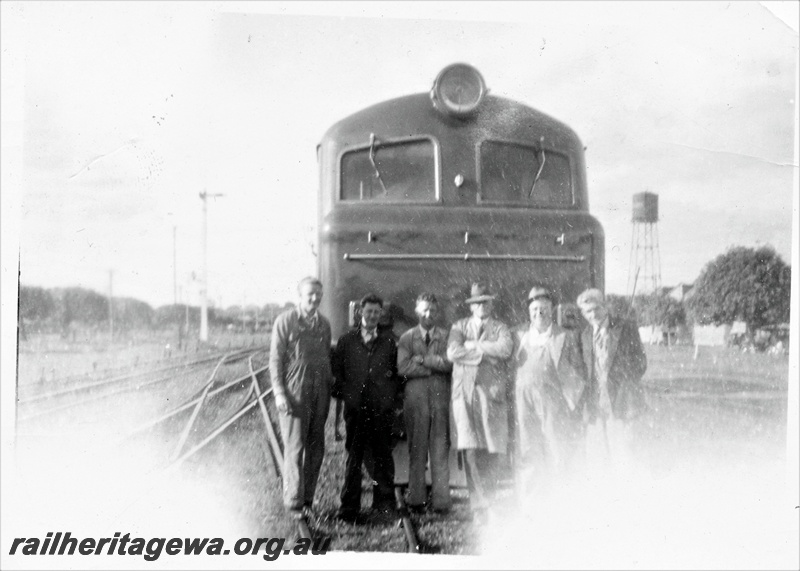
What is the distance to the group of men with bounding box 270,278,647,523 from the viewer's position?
3123 mm

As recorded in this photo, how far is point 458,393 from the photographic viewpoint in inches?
124

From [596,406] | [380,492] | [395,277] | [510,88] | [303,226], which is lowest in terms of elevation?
[380,492]

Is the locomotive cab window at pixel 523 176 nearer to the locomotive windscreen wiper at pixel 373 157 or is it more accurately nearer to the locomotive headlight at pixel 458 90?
the locomotive headlight at pixel 458 90

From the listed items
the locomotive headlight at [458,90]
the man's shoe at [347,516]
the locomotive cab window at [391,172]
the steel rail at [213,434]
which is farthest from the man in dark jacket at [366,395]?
the locomotive headlight at [458,90]

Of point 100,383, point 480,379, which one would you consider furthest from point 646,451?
point 100,383

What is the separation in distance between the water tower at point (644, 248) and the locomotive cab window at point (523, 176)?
0.40 metres

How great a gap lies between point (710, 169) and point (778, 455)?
1753 mm

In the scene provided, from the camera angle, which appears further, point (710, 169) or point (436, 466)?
point (710, 169)

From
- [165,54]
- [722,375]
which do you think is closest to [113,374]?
[165,54]

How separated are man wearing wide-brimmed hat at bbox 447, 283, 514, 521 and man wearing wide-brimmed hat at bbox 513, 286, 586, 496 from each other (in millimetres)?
96

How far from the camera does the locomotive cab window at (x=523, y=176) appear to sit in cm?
339

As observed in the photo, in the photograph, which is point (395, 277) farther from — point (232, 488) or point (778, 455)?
point (778, 455)

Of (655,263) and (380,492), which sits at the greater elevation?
(655,263)

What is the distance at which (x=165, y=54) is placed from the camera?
3340 mm
